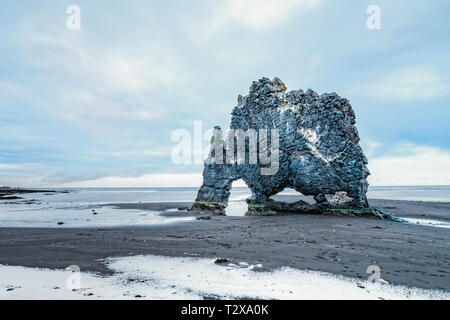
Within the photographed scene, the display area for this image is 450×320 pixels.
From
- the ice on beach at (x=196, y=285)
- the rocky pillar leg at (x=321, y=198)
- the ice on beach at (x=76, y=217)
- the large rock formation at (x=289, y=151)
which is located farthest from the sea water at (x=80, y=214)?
the ice on beach at (x=196, y=285)

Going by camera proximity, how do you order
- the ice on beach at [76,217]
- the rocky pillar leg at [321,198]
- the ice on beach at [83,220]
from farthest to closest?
the rocky pillar leg at [321,198]
the ice on beach at [76,217]
the ice on beach at [83,220]

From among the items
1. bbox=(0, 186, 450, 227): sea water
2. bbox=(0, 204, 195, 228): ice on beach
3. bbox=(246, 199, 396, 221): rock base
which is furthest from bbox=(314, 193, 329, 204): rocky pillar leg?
bbox=(0, 204, 195, 228): ice on beach

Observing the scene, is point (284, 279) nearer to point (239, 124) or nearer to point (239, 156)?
point (239, 156)

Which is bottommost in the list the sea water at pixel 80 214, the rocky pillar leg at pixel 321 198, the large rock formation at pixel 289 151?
the sea water at pixel 80 214

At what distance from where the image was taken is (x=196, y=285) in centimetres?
593

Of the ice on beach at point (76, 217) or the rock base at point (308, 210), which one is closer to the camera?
the ice on beach at point (76, 217)

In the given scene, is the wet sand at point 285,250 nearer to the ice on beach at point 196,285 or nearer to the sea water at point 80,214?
the ice on beach at point 196,285

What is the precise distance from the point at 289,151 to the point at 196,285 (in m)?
20.3

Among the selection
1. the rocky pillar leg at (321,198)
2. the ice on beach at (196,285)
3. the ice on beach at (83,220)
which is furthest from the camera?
the rocky pillar leg at (321,198)

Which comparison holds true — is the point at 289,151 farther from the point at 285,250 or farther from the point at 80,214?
the point at 80,214

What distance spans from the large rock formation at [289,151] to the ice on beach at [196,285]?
17458mm

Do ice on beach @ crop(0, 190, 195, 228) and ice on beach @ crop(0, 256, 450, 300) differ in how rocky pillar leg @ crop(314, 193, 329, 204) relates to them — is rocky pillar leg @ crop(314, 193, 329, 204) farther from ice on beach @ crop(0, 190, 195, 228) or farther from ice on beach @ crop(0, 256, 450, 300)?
ice on beach @ crop(0, 256, 450, 300)

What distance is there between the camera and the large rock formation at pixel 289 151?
22578mm
